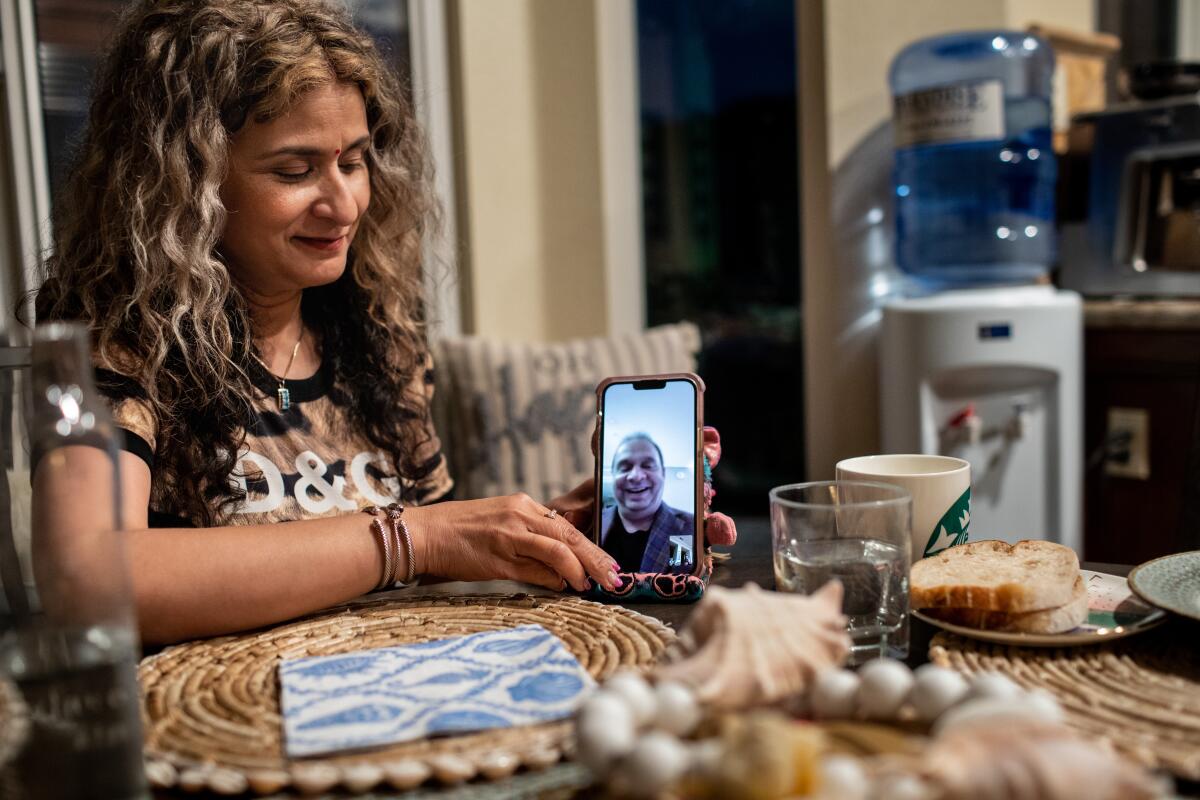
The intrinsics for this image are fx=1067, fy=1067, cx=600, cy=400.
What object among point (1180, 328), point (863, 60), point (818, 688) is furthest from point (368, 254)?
point (1180, 328)

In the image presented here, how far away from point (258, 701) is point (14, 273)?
1724mm

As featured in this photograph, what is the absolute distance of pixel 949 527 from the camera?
876mm

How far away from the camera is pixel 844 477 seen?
90 cm

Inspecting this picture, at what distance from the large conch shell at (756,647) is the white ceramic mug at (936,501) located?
29 cm

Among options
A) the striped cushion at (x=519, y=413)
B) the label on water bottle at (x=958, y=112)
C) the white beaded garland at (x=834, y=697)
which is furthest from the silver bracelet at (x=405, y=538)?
the label on water bottle at (x=958, y=112)

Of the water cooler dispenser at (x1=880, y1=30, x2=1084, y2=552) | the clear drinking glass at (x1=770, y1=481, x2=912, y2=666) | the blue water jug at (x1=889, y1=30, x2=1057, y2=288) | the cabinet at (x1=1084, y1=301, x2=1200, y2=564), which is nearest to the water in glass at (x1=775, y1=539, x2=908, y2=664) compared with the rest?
the clear drinking glass at (x1=770, y1=481, x2=912, y2=666)

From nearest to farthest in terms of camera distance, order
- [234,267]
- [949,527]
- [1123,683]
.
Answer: [1123,683], [949,527], [234,267]

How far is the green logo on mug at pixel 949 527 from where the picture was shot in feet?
2.86

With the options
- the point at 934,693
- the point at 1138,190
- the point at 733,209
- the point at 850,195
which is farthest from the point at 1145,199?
the point at 934,693

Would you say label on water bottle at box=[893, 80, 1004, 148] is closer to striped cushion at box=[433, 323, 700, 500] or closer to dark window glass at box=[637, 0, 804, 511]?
dark window glass at box=[637, 0, 804, 511]

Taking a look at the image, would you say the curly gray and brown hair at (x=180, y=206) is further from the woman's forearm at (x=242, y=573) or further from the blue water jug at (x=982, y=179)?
the blue water jug at (x=982, y=179)

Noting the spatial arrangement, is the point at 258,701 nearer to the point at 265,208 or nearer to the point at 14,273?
the point at 265,208

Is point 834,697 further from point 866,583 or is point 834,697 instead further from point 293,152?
point 293,152

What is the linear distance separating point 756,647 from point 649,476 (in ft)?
1.29
